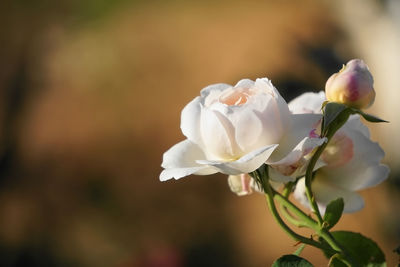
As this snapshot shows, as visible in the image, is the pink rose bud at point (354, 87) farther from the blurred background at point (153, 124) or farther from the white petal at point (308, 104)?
the blurred background at point (153, 124)

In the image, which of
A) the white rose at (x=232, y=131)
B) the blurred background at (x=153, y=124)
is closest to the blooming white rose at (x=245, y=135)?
the white rose at (x=232, y=131)

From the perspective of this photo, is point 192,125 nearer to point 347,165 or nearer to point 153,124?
point 347,165

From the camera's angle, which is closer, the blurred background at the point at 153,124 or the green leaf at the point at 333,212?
the green leaf at the point at 333,212

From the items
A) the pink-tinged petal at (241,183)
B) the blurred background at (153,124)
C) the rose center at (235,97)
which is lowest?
the blurred background at (153,124)

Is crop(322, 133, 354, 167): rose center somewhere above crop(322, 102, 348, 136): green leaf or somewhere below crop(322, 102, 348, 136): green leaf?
below

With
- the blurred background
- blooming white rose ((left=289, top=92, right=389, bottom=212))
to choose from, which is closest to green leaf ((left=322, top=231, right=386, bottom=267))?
blooming white rose ((left=289, top=92, right=389, bottom=212))

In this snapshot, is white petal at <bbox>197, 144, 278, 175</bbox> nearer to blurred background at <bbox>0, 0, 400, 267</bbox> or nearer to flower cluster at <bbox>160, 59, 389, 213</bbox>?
flower cluster at <bbox>160, 59, 389, 213</bbox>

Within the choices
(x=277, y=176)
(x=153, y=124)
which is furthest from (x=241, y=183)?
(x=153, y=124)
